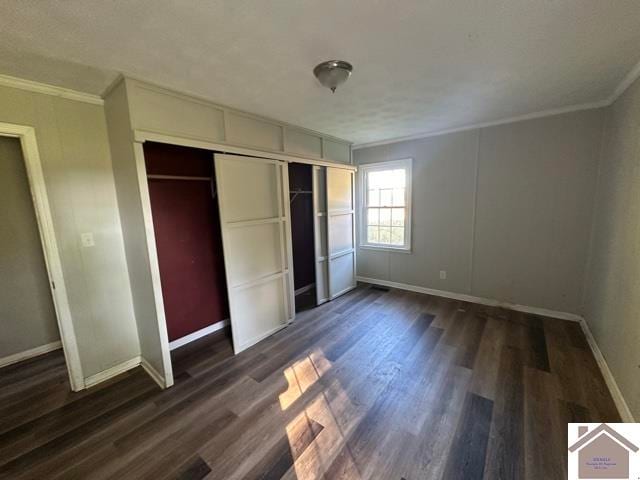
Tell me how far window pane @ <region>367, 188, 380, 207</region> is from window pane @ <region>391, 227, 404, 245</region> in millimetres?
Result: 526

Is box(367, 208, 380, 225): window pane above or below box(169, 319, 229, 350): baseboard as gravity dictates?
above

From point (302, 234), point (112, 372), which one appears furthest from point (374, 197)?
point (112, 372)

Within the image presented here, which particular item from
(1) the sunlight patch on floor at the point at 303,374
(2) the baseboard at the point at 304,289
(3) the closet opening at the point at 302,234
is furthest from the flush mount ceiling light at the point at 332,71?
(2) the baseboard at the point at 304,289

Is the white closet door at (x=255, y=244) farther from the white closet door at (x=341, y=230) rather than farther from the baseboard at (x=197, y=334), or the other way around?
the white closet door at (x=341, y=230)

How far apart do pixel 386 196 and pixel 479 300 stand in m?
2.07

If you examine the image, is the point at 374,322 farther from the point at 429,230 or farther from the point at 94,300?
the point at 94,300

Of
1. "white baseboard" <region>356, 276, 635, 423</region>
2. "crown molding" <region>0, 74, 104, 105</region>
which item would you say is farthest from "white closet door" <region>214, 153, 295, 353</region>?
"white baseboard" <region>356, 276, 635, 423</region>

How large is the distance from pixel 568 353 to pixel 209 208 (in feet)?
13.1

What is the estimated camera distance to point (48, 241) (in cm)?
199

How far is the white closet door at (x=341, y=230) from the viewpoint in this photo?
3822 millimetres

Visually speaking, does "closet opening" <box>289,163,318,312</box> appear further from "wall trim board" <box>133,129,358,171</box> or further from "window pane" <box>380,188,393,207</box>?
"window pane" <box>380,188,393,207</box>

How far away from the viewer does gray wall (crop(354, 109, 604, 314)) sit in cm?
289

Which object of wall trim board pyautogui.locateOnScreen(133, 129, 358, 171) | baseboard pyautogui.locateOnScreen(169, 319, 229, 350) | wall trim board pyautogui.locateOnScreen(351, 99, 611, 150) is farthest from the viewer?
baseboard pyautogui.locateOnScreen(169, 319, 229, 350)

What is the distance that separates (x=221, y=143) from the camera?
94.3 inches
